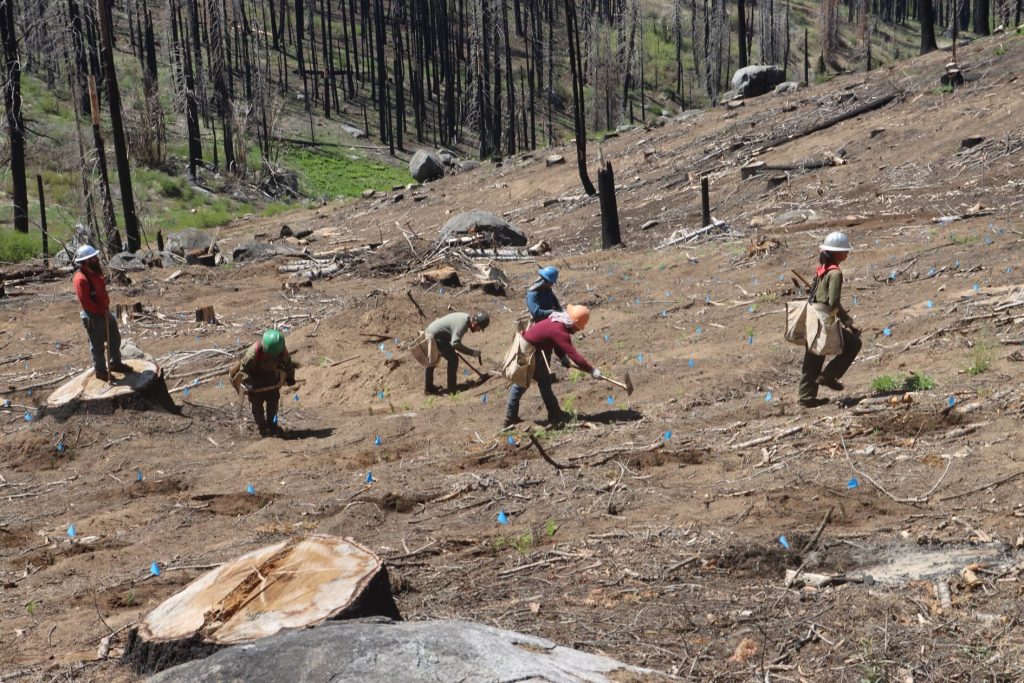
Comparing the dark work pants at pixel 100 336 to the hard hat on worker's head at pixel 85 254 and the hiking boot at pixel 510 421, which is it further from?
the hiking boot at pixel 510 421

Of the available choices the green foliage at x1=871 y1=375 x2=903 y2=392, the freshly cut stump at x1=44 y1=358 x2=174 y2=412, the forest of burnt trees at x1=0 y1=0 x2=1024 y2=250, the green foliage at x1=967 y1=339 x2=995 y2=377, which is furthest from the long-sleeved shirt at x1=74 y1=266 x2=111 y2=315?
the forest of burnt trees at x1=0 y1=0 x2=1024 y2=250

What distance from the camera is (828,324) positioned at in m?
8.73

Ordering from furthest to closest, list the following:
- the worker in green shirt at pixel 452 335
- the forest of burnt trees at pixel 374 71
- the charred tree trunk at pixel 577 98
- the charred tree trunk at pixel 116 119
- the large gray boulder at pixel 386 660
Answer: the forest of burnt trees at pixel 374 71 → the charred tree trunk at pixel 577 98 → the charred tree trunk at pixel 116 119 → the worker in green shirt at pixel 452 335 → the large gray boulder at pixel 386 660

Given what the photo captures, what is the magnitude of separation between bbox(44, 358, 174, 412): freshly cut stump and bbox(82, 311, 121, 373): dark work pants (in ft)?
0.61

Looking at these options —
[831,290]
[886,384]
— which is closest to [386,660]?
[831,290]

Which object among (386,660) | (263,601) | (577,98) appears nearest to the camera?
(386,660)

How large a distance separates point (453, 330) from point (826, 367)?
4.44 m

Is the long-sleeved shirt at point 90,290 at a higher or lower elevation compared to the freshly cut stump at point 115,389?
higher

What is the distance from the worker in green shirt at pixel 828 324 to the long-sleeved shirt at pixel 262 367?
5.04 m

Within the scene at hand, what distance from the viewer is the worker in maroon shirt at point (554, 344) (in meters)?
9.35

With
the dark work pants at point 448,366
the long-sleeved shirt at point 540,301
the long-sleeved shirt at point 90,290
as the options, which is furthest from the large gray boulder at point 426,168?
the long-sleeved shirt at point 540,301

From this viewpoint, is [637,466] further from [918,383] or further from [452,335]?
[452,335]

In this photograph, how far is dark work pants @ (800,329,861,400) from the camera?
350 inches

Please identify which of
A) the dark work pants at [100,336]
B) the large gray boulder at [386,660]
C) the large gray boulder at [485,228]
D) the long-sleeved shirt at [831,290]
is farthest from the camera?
the large gray boulder at [485,228]
